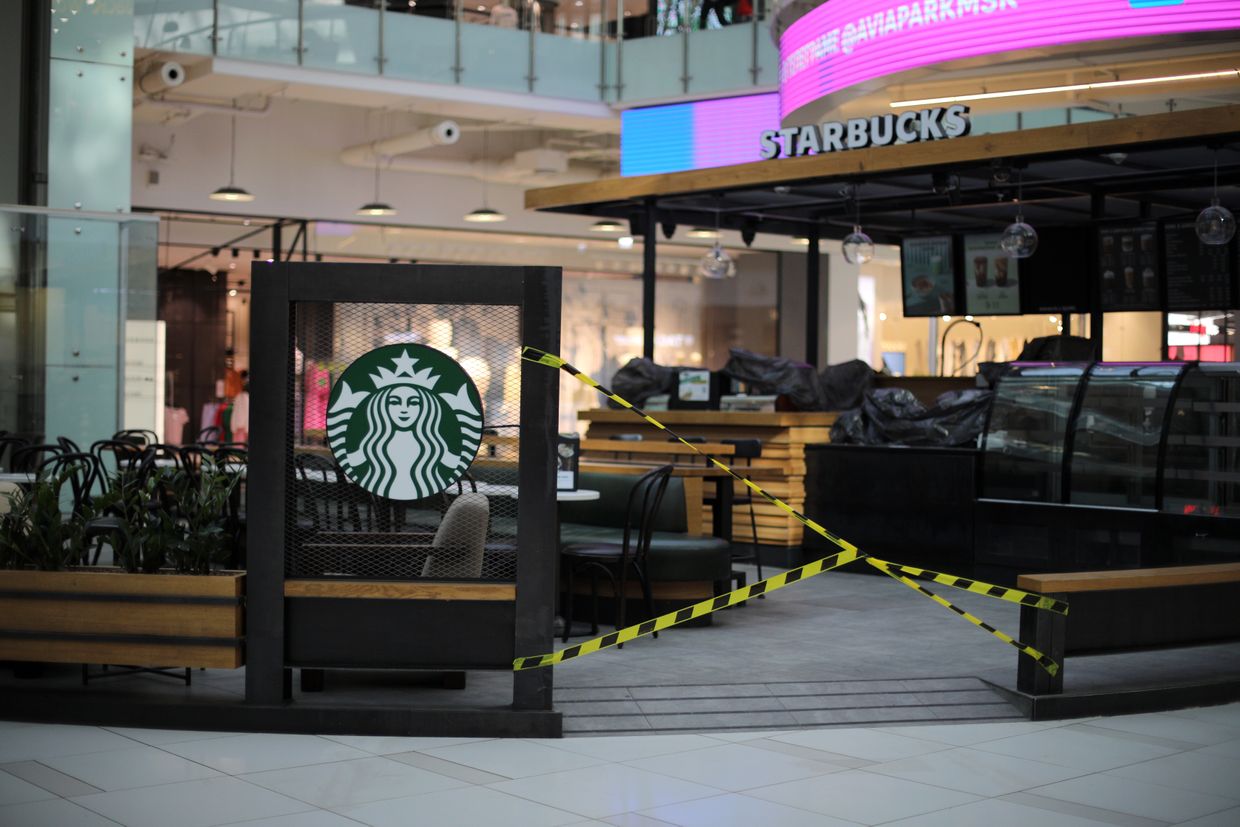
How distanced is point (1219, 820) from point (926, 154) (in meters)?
6.61

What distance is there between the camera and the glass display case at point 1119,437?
26.5 ft

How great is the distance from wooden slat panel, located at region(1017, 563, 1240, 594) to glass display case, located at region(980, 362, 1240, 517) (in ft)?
5.60

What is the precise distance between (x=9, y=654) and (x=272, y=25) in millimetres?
10099

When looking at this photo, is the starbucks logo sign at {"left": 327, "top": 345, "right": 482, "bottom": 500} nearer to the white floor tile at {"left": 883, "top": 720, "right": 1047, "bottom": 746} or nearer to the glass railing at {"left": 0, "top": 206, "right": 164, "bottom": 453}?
the white floor tile at {"left": 883, "top": 720, "right": 1047, "bottom": 746}

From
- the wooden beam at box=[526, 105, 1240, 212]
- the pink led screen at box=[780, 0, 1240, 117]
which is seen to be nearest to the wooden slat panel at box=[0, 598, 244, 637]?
the pink led screen at box=[780, 0, 1240, 117]

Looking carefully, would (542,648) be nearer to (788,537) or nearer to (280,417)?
(280,417)

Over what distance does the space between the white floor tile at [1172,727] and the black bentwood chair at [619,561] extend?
2.39 metres

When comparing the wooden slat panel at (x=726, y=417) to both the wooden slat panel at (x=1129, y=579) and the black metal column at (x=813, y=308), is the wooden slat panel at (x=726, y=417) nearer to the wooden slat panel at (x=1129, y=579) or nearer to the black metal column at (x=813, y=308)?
the black metal column at (x=813, y=308)

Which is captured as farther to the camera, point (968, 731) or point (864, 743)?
point (968, 731)

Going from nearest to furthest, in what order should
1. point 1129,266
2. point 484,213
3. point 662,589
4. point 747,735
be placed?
point 747,735
point 662,589
point 1129,266
point 484,213

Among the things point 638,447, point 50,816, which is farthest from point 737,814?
point 638,447

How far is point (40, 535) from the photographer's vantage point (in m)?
5.52

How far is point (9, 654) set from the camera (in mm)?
5402

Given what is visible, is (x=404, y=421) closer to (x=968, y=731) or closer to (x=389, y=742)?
(x=389, y=742)
